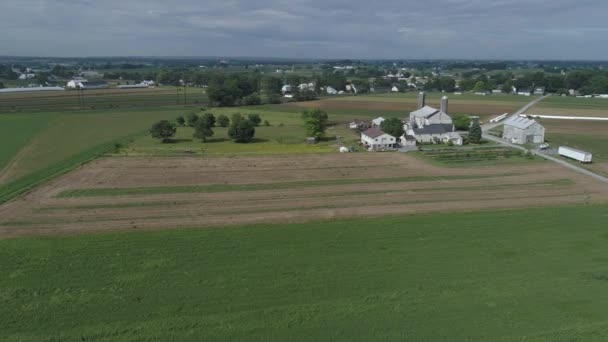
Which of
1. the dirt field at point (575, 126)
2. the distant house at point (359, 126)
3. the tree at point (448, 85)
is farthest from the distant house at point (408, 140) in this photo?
the tree at point (448, 85)

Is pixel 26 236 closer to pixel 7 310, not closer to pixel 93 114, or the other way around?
pixel 7 310

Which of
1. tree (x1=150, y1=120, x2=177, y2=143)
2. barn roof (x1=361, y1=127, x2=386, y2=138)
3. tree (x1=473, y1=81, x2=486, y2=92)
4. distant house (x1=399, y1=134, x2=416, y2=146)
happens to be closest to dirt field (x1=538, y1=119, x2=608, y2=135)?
distant house (x1=399, y1=134, x2=416, y2=146)

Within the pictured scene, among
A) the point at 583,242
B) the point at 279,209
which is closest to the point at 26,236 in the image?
the point at 279,209

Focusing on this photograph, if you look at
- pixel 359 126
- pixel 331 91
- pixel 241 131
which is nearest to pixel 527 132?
pixel 359 126

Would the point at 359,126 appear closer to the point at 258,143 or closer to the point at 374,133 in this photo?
the point at 374,133

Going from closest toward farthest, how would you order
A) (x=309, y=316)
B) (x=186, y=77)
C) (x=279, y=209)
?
(x=309, y=316), (x=279, y=209), (x=186, y=77)

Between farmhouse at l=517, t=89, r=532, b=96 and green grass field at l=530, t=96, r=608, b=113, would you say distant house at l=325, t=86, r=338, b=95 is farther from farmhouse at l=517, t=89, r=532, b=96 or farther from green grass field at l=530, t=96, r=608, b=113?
green grass field at l=530, t=96, r=608, b=113
